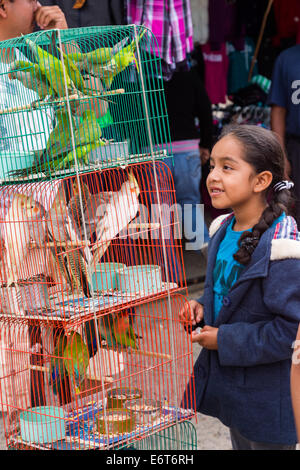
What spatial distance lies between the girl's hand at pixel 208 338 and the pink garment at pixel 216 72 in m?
3.73

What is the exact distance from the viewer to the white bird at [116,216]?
239cm

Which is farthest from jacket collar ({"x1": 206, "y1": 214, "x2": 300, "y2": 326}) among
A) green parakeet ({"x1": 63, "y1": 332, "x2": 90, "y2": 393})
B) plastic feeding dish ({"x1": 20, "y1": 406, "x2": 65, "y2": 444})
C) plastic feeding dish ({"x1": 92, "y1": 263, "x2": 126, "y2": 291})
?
plastic feeding dish ({"x1": 20, "y1": 406, "x2": 65, "y2": 444})

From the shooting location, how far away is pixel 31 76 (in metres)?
2.23

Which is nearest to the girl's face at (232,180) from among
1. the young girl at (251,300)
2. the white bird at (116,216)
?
the young girl at (251,300)

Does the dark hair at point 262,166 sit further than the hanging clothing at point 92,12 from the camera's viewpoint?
No

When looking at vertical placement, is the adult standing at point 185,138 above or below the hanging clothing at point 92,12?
below

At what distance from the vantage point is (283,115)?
4359 mm

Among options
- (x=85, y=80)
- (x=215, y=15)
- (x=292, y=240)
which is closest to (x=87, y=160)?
(x=85, y=80)

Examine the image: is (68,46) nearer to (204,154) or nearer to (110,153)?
(110,153)

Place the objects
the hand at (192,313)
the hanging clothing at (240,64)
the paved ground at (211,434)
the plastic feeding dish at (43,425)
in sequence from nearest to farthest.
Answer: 1. the plastic feeding dish at (43,425)
2. the hand at (192,313)
3. the paved ground at (211,434)
4. the hanging clothing at (240,64)

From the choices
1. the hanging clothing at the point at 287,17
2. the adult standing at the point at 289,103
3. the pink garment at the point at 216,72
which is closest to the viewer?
the adult standing at the point at 289,103

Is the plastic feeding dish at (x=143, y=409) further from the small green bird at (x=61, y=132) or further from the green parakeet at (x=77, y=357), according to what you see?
the small green bird at (x=61, y=132)

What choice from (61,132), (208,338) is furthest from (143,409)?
(61,132)

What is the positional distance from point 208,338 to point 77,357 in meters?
0.50
